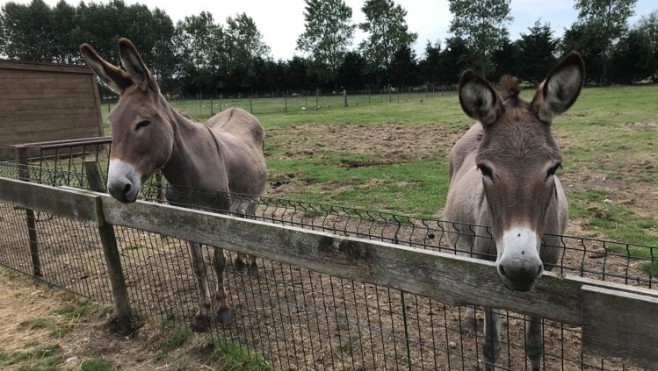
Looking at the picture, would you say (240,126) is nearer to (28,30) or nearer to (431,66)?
(431,66)

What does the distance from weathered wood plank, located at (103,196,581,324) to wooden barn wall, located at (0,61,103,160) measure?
13.7 m

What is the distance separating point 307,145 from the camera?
46.3 ft

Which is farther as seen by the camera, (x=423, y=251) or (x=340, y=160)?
(x=340, y=160)

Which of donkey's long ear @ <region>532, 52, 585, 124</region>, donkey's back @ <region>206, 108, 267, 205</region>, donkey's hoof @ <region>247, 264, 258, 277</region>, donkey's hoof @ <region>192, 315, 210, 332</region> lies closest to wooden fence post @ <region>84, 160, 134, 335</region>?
donkey's hoof @ <region>192, 315, 210, 332</region>

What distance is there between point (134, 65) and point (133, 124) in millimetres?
519

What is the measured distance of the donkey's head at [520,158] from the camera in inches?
70.8

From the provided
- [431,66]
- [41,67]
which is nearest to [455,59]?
[431,66]

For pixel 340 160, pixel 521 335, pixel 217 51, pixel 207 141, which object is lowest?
pixel 521 335

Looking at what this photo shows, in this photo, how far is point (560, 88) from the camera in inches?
85.5

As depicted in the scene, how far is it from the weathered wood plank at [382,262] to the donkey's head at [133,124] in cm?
36

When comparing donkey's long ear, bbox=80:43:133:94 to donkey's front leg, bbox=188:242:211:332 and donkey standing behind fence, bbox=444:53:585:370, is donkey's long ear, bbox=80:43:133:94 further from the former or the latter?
donkey standing behind fence, bbox=444:53:585:370

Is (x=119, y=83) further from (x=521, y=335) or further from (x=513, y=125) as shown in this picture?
(x=521, y=335)

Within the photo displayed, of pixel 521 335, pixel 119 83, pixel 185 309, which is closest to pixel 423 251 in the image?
pixel 521 335

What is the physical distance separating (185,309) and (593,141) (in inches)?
449
